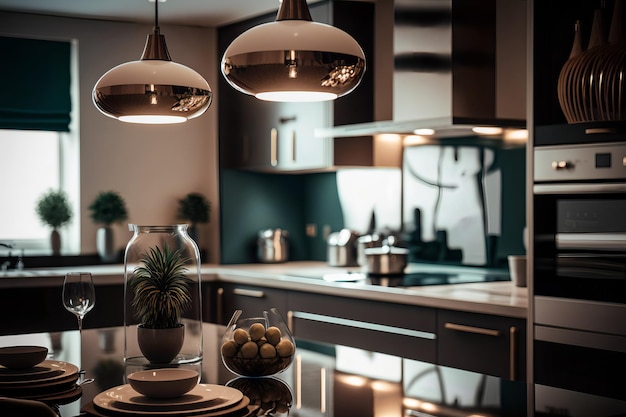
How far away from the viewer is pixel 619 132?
10.2 ft

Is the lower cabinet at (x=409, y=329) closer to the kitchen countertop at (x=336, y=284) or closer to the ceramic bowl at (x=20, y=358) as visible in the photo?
the kitchen countertop at (x=336, y=284)

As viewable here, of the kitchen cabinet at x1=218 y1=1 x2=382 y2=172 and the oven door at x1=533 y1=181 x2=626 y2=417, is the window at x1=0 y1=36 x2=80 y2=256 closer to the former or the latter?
the kitchen cabinet at x1=218 y1=1 x2=382 y2=172

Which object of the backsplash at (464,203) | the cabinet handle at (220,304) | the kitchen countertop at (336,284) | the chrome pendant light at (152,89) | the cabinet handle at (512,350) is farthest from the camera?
the cabinet handle at (220,304)

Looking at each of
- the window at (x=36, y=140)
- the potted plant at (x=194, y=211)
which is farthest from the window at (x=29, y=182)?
the potted plant at (x=194, y=211)

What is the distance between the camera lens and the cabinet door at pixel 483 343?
3332 millimetres

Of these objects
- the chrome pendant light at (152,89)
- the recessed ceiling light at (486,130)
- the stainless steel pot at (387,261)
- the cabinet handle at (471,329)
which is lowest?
the cabinet handle at (471,329)

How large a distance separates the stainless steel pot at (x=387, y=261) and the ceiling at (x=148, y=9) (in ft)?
4.75

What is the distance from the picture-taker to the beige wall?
5.30 m

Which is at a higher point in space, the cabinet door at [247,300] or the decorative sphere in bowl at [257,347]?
the decorative sphere in bowl at [257,347]

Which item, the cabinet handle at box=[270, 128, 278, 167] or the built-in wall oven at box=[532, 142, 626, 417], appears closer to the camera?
the built-in wall oven at box=[532, 142, 626, 417]

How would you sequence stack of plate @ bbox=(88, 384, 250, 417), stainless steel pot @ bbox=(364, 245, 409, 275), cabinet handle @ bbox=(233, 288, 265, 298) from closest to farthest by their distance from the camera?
stack of plate @ bbox=(88, 384, 250, 417) < stainless steel pot @ bbox=(364, 245, 409, 275) < cabinet handle @ bbox=(233, 288, 265, 298)

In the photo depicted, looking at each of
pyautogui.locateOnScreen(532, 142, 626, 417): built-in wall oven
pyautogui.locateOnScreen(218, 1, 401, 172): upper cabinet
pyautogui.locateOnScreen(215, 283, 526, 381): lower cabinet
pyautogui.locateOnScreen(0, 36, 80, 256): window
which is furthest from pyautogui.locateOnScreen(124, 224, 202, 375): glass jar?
pyautogui.locateOnScreen(0, 36, 80, 256): window

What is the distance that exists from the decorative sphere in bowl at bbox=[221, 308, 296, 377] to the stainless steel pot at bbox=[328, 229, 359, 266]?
10.0 ft

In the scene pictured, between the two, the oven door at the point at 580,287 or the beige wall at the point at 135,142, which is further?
the beige wall at the point at 135,142
